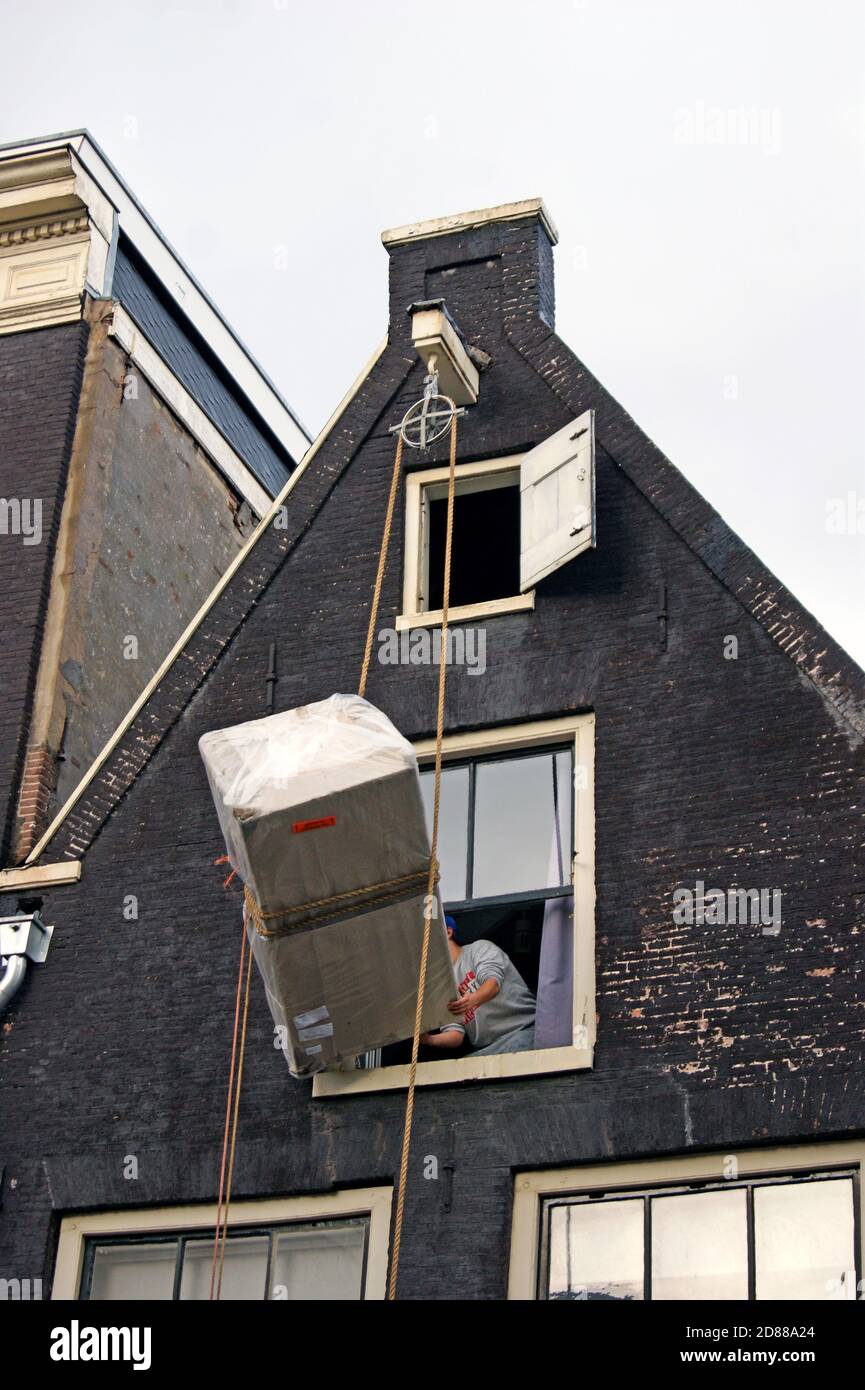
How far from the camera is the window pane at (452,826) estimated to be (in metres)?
12.0

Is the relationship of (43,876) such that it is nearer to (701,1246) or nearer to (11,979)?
(11,979)

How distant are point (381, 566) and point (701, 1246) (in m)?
4.32

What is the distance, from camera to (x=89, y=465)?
15.0 m

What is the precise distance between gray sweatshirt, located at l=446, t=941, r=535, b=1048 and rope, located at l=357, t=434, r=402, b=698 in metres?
1.56

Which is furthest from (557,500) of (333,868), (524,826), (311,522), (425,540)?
(333,868)

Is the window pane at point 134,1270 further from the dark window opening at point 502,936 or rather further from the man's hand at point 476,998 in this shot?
the man's hand at point 476,998

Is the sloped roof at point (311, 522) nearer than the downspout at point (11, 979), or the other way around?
the sloped roof at point (311, 522)

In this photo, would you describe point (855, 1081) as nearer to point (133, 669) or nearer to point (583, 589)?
point (583, 589)

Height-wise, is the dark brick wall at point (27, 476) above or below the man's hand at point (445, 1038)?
above

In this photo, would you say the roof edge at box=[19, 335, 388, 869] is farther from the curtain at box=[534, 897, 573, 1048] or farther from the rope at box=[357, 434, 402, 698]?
the curtain at box=[534, 897, 573, 1048]

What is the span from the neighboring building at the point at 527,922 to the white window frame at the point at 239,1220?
0.05 feet

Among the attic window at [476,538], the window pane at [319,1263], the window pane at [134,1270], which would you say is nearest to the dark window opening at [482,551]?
the attic window at [476,538]

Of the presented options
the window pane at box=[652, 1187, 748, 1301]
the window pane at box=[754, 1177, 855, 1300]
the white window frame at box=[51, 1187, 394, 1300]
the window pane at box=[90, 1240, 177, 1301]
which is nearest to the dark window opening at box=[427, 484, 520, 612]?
the white window frame at box=[51, 1187, 394, 1300]
